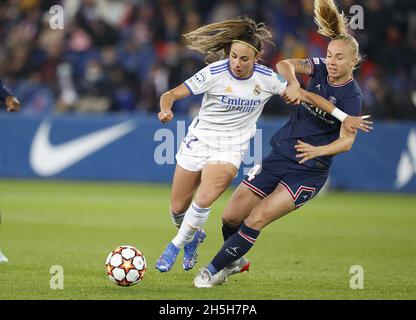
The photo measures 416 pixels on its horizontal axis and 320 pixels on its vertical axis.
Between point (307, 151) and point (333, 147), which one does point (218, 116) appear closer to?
point (307, 151)

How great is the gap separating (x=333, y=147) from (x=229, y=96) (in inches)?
44.1

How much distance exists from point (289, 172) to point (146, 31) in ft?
41.1

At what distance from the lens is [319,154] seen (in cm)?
748

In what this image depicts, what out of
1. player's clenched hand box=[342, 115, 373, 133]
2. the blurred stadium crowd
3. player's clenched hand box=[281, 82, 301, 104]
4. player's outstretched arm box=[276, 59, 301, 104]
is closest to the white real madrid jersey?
player's outstretched arm box=[276, 59, 301, 104]

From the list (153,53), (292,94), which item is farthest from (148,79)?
(292,94)

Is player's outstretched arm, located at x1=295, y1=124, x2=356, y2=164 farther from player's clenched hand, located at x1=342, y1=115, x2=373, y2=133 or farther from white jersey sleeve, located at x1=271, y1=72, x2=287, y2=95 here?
white jersey sleeve, located at x1=271, y1=72, x2=287, y2=95

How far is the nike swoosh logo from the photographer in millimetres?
17906

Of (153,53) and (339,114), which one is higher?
(153,53)

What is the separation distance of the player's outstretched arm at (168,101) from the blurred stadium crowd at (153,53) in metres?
10.0

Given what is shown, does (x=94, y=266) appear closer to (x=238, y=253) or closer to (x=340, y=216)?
(x=238, y=253)

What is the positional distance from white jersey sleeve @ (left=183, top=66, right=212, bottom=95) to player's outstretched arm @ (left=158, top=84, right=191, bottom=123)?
0.17ft

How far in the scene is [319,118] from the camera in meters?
7.90
